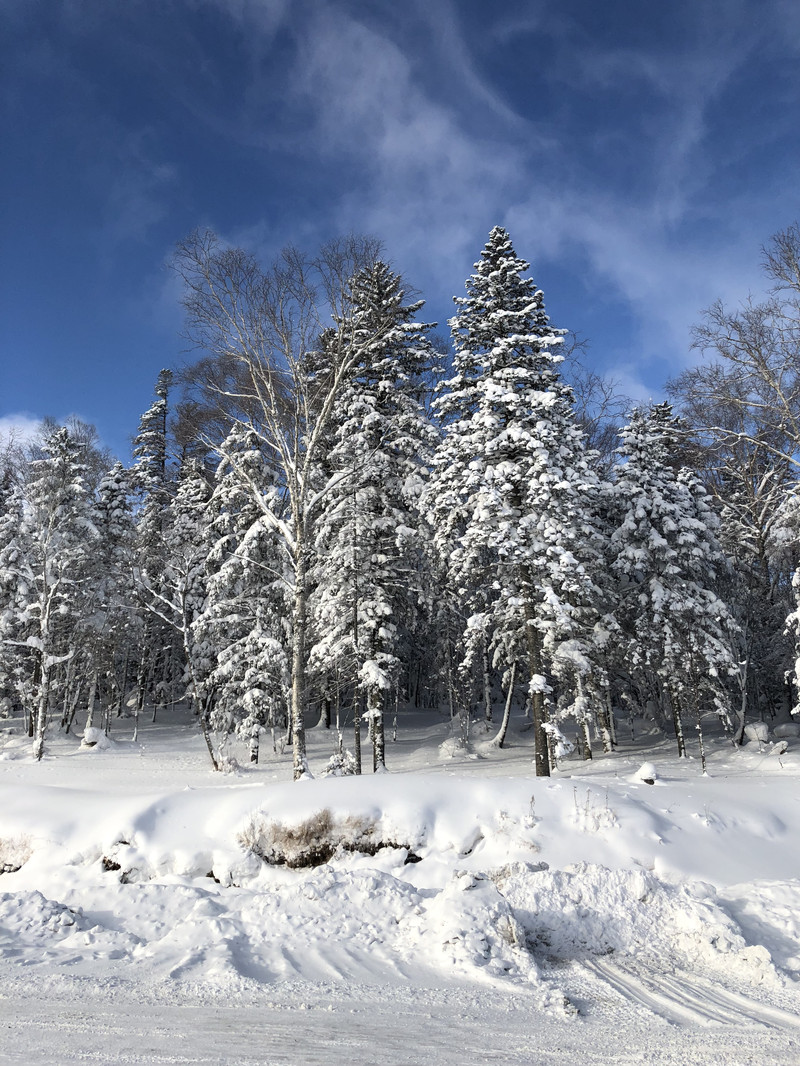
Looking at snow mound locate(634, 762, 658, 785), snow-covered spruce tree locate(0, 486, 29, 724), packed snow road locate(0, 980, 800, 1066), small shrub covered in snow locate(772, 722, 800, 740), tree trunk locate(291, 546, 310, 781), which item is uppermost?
snow-covered spruce tree locate(0, 486, 29, 724)

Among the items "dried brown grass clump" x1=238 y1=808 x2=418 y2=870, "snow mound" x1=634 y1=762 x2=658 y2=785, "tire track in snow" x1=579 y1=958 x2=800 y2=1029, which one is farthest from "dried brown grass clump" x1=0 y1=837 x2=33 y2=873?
"snow mound" x1=634 y1=762 x2=658 y2=785

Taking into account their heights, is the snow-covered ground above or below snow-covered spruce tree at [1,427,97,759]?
below

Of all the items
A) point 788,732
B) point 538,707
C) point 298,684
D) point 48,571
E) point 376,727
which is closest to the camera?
point 298,684

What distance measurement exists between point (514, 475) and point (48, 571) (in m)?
19.1

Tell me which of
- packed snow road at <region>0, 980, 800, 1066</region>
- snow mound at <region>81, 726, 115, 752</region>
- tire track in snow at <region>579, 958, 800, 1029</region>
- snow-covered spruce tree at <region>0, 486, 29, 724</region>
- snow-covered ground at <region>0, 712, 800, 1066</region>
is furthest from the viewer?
snow-covered spruce tree at <region>0, 486, 29, 724</region>

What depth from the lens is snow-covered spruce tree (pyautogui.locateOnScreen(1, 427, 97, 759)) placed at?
969 inches

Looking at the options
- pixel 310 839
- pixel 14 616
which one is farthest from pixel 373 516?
pixel 14 616

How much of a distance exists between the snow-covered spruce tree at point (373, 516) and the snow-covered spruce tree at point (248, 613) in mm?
3958

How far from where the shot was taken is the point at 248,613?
81.2 feet

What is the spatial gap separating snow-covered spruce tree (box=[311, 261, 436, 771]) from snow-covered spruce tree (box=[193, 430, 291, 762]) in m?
3.96

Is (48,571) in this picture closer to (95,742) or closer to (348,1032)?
(95,742)

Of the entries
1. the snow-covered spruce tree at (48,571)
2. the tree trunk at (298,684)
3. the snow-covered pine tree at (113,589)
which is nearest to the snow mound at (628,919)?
the tree trunk at (298,684)

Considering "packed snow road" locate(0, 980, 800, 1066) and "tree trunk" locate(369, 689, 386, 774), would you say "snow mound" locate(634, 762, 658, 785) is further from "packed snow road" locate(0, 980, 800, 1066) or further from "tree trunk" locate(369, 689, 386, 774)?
"tree trunk" locate(369, 689, 386, 774)

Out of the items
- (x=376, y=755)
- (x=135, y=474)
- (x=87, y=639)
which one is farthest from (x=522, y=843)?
(x=135, y=474)
